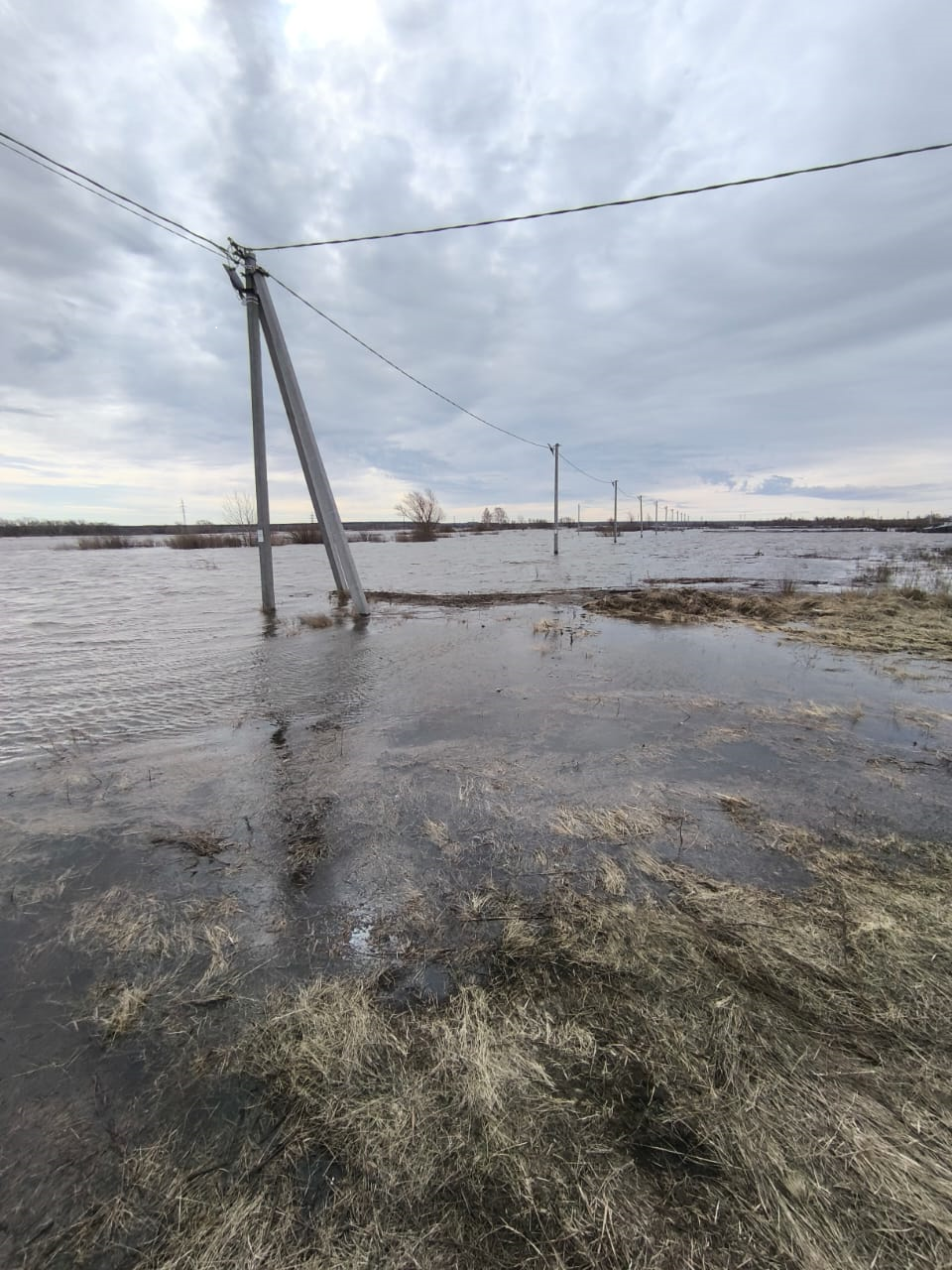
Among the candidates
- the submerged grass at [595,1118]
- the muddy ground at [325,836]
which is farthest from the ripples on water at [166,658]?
the submerged grass at [595,1118]

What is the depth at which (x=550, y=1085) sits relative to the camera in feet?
5.84

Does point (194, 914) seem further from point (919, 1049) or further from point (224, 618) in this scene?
point (224, 618)

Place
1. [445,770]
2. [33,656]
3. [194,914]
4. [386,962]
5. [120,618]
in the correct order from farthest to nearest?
[120,618]
[33,656]
[445,770]
[194,914]
[386,962]

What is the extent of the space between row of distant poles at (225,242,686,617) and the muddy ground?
6409mm

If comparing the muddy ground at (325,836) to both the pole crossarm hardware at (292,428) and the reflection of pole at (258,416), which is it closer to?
the pole crossarm hardware at (292,428)

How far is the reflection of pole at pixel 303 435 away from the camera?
11336mm

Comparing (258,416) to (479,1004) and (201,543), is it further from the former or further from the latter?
(201,543)

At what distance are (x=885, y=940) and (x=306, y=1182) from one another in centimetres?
258

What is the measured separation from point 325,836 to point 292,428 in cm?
1087

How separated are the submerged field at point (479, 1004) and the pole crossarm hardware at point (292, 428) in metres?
8.34

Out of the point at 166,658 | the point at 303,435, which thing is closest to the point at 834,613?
the point at 303,435

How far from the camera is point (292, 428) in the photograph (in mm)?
12008

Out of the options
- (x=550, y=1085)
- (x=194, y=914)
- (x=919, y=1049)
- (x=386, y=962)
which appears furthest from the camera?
(x=194, y=914)

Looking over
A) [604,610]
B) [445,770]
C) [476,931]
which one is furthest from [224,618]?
[476,931]
